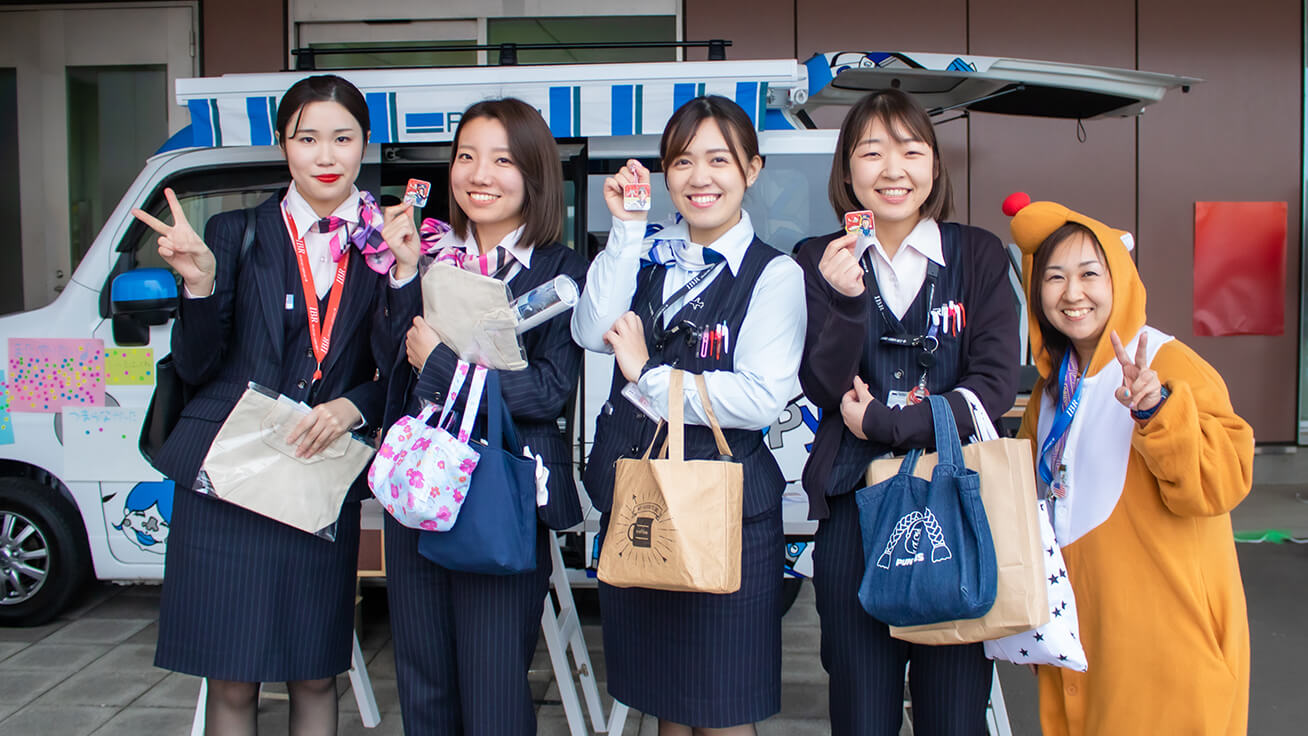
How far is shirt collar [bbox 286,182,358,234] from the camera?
2.14m

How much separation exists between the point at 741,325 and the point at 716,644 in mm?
676

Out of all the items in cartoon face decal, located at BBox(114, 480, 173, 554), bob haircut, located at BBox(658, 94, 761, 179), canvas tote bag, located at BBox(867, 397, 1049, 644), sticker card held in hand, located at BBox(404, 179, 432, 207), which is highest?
bob haircut, located at BBox(658, 94, 761, 179)

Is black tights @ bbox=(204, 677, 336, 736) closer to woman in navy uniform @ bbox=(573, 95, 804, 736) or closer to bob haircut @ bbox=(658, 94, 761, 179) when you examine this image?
woman in navy uniform @ bbox=(573, 95, 804, 736)

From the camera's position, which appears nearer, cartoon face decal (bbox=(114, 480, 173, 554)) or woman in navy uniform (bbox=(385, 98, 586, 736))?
woman in navy uniform (bbox=(385, 98, 586, 736))

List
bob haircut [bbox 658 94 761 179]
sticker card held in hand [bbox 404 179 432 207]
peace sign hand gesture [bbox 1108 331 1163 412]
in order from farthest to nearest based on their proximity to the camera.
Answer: sticker card held in hand [bbox 404 179 432 207]
bob haircut [bbox 658 94 761 179]
peace sign hand gesture [bbox 1108 331 1163 412]

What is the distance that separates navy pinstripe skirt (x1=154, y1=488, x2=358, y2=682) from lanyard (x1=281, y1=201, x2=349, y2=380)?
0.40 metres

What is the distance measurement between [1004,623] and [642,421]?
80cm

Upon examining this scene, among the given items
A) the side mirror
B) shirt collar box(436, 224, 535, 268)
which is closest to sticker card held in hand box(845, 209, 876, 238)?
shirt collar box(436, 224, 535, 268)

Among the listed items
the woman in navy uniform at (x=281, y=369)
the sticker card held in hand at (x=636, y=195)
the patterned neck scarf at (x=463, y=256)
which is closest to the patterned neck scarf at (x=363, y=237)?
the woman in navy uniform at (x=281, y=369)

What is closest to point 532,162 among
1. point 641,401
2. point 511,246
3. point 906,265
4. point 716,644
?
point 511,246

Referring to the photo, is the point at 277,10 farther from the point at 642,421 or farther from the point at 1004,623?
the point at 1004,623

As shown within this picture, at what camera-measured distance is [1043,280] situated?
6.54 feet

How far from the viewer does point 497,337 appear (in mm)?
1859

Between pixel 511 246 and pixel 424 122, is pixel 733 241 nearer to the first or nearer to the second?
pixel 511 246
